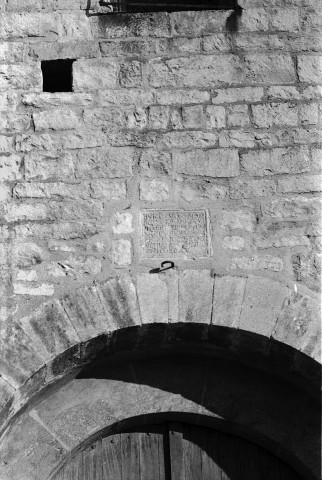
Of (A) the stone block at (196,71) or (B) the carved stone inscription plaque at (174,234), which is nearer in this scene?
(B) the carved stone inscription plaque at (174,234)

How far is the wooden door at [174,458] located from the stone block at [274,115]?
161 centimetres

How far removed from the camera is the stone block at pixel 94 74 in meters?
5.10

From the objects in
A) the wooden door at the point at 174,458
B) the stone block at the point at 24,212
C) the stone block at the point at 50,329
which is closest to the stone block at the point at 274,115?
the stone block at the point at 24,212

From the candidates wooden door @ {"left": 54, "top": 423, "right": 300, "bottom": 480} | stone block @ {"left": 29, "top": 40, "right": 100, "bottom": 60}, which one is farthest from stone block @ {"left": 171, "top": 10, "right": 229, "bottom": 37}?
wooden door @ {"left": 54, "top": 423, "right": 300, "bottom": 480}

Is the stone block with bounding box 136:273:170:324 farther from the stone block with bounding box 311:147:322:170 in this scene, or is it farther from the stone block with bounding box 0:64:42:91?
the stone block with bounding box 0:64:42:91

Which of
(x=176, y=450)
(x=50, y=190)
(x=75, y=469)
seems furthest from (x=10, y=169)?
(x=176, y=450)

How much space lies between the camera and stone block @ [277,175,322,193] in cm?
495

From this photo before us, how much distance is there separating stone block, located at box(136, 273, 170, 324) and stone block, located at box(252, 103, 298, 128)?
1.00 meters

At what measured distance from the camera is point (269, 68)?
516 cm

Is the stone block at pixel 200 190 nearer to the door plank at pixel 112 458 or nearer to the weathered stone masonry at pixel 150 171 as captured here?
the weathered stone masonry at pixel 150 171

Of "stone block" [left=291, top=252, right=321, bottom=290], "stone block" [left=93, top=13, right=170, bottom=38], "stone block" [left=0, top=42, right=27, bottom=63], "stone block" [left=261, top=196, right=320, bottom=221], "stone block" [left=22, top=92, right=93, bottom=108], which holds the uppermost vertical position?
"stone block" [left=93, top=13, right=170, bottom=38]

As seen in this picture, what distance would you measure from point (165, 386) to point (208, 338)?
0.35 m

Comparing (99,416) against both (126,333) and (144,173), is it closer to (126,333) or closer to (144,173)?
(126,333)

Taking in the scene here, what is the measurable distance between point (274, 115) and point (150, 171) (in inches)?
28.5
